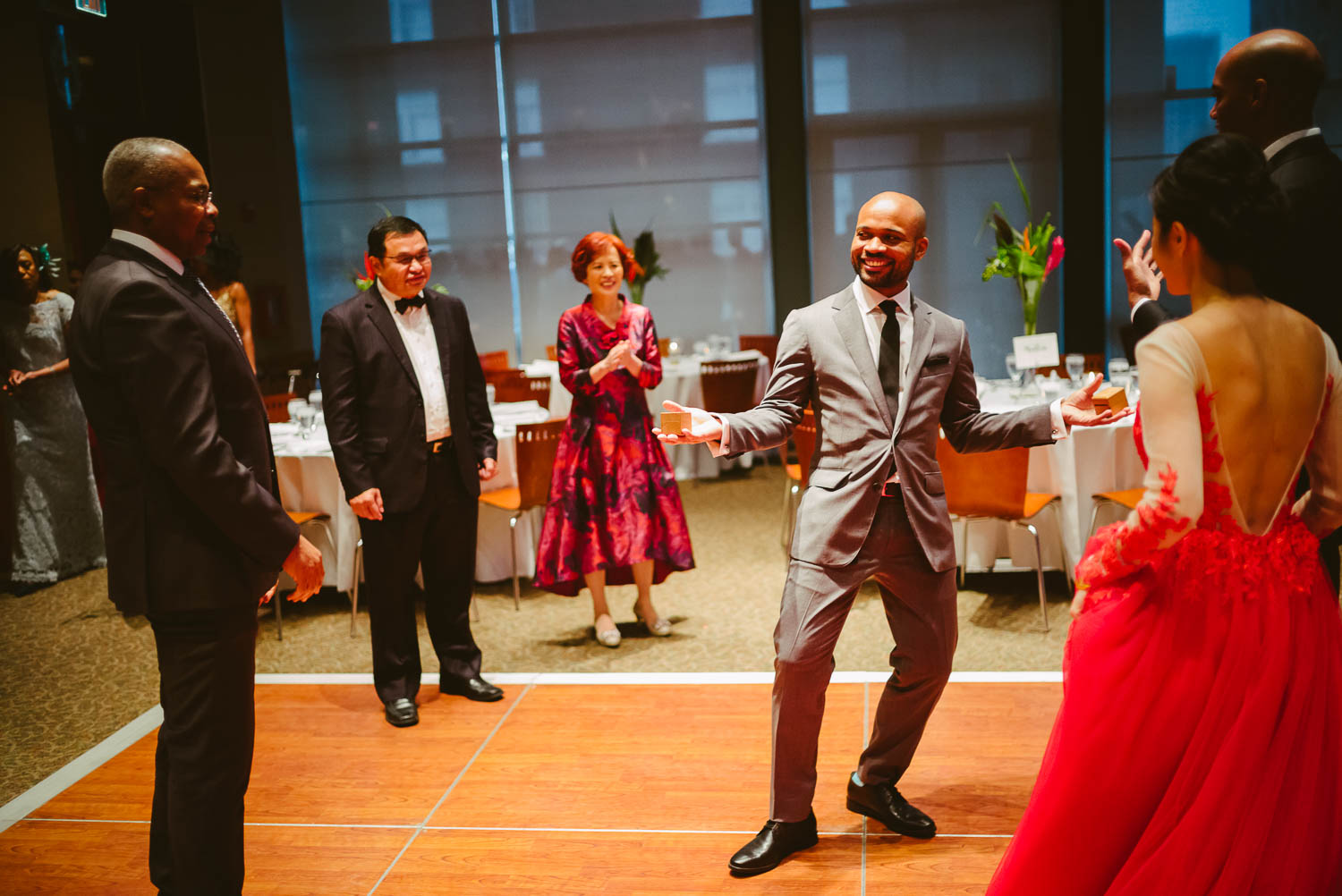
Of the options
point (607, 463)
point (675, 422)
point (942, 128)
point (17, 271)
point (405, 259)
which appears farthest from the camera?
point (942, 128)

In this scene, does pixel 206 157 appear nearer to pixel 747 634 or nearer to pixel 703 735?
pixel 747 634

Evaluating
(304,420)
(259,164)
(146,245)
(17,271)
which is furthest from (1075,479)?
(259,164)

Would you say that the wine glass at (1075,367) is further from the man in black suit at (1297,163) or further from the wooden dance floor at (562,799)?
the man in black suit at (1297,163)

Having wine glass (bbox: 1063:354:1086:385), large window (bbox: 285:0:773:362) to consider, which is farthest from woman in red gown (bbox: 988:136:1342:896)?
large window (bbox: 285:0:773:362)

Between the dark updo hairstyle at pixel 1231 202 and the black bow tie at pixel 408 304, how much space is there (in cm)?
255

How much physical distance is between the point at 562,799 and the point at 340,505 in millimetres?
2417

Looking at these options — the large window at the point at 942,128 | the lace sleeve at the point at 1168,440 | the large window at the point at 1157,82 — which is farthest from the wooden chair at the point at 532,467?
the large window at the point at 1157,82

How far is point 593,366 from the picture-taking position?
4266 mm

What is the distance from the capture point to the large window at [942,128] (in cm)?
892

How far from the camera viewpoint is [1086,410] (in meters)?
2.45

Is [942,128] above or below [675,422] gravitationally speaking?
above

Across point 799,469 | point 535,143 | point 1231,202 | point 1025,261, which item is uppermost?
point 535,143

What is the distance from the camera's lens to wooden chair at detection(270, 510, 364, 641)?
4.80m

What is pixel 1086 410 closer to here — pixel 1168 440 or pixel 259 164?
pixel 1168 440
